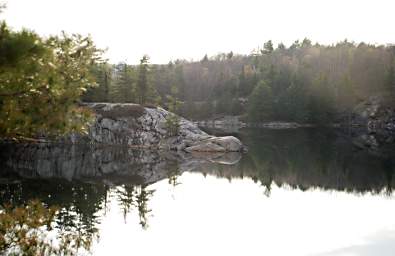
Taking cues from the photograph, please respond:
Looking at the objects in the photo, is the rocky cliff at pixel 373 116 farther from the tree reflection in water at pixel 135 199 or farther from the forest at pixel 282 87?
the tree reflection in water at pixel 135 199

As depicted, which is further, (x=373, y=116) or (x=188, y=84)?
(x=188, y=84)

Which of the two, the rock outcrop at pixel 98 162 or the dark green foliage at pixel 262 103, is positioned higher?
the dark green foliage at pixel 262 103

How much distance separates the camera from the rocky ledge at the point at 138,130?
172 ft

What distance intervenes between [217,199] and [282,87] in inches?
3029

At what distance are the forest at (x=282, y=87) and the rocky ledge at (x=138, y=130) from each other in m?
8.45

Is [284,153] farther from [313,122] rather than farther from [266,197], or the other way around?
[313,122]

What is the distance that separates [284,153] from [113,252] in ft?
109

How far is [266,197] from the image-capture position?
2544 cm

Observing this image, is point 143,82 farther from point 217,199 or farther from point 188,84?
point 188,84

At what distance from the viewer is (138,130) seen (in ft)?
178

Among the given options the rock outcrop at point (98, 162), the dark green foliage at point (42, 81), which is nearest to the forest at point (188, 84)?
the dark green foliage at point (42, 81)

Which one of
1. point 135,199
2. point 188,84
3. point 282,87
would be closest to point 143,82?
point 135,199

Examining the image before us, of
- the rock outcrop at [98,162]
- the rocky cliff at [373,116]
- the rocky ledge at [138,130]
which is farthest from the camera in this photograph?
the rocky cliff at [373,116]

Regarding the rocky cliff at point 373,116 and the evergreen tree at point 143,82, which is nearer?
the evergreen tree at point 143,82
